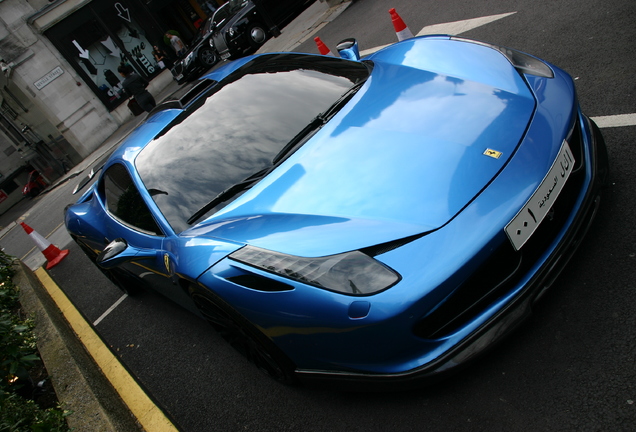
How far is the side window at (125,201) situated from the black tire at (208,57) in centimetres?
1132

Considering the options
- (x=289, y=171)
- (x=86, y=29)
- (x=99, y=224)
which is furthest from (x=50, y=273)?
(x=86, y=29)

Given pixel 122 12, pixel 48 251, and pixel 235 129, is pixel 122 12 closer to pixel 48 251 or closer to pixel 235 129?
pixel 48 251

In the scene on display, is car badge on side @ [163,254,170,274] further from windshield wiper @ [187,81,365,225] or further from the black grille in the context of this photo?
the black grille

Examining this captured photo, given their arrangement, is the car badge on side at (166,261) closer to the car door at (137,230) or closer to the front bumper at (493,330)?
the car door at (137,230)

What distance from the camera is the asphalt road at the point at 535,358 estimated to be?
2.01 metres

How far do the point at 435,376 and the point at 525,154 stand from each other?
1.08 m

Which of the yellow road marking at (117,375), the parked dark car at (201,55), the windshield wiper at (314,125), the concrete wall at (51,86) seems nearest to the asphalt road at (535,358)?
the yellow road marking at (117,375)

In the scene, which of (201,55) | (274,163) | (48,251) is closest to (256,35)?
(201,55)

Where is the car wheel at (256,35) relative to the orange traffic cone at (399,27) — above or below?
above

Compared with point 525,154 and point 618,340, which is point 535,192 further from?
point 618,340

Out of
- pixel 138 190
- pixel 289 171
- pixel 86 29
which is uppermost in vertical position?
pixel 86 29

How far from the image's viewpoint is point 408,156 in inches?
94.0

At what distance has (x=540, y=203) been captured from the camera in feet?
6.91

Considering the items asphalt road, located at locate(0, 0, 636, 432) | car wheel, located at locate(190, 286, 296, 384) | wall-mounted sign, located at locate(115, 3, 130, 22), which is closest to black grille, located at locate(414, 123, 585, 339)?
asphalt road, located at locate(0, 0, 636, 432)
